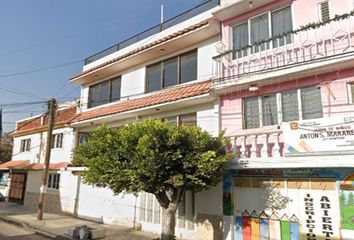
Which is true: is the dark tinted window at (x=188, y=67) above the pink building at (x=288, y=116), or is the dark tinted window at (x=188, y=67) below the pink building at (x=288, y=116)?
above

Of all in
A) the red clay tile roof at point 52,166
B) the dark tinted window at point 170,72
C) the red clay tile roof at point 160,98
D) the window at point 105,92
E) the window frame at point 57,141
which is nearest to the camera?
the red clay tile roof at point 160,98

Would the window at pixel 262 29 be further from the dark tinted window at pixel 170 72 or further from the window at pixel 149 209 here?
the window at pixel 149 209

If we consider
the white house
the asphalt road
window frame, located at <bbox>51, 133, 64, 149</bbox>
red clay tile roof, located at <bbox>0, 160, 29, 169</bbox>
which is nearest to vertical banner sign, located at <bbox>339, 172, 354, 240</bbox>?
the asphalt road

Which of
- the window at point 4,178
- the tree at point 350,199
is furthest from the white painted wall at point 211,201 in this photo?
the window at point 4,178

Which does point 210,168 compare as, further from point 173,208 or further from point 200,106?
point 200,106

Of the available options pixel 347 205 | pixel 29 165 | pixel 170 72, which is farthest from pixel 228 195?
pixel 29 165

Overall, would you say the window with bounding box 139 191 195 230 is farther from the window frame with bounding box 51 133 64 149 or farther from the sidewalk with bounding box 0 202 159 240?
the window frame with bounding box 51 133 64 149

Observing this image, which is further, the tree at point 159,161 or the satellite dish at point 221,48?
the satellite dish at point 221,48

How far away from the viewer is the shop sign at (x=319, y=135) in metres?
8.02

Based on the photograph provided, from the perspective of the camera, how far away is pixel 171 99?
12.8 m

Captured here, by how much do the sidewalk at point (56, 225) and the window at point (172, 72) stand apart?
6.72 meters

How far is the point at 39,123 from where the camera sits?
24.6 meters

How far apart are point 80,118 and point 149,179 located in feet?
35.5

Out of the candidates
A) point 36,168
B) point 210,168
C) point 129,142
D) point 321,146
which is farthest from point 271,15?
point 36,168
